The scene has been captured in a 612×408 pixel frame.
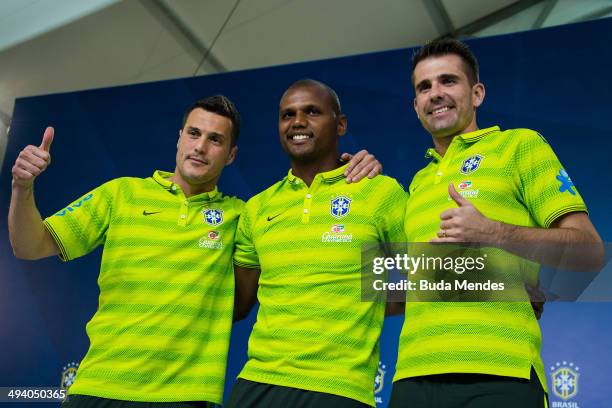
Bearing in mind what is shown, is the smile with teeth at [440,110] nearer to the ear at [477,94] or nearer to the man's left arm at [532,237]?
the ear at [477,94]

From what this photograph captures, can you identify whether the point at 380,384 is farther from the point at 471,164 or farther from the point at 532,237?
the point at 532,237

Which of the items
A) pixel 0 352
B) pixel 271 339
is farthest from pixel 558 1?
pixel 0 352

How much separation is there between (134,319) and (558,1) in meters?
3.97

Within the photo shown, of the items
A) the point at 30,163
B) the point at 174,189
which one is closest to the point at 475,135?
the point at 174,189

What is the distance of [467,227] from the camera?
134 cm

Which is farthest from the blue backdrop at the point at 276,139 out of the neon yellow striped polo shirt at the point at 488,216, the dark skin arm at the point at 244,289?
the neon yellow striped polo shirt at the point at 488,216

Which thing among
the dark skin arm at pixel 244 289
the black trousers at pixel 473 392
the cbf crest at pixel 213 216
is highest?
the cbf crest at pixel 213 216

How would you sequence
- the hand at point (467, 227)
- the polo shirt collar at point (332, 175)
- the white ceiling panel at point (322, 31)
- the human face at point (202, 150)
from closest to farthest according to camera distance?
the hand at point (467, 227) < the polo shirt collar at point (332, 175) < the human face at point (202, 150) < the white ceiling panel at point (322, 31)

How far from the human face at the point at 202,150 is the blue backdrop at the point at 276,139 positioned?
1.40m

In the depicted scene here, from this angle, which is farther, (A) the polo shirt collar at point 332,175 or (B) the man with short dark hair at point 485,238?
(A) the polo shirt collar at point 332,175

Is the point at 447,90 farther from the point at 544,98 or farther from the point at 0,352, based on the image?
the point at 0,352

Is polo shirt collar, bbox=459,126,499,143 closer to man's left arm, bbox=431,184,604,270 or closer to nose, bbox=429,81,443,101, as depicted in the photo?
nose, bbox=429,81,443,101

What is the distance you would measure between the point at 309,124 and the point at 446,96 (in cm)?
44

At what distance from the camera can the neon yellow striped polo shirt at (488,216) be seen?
55.7 inches
